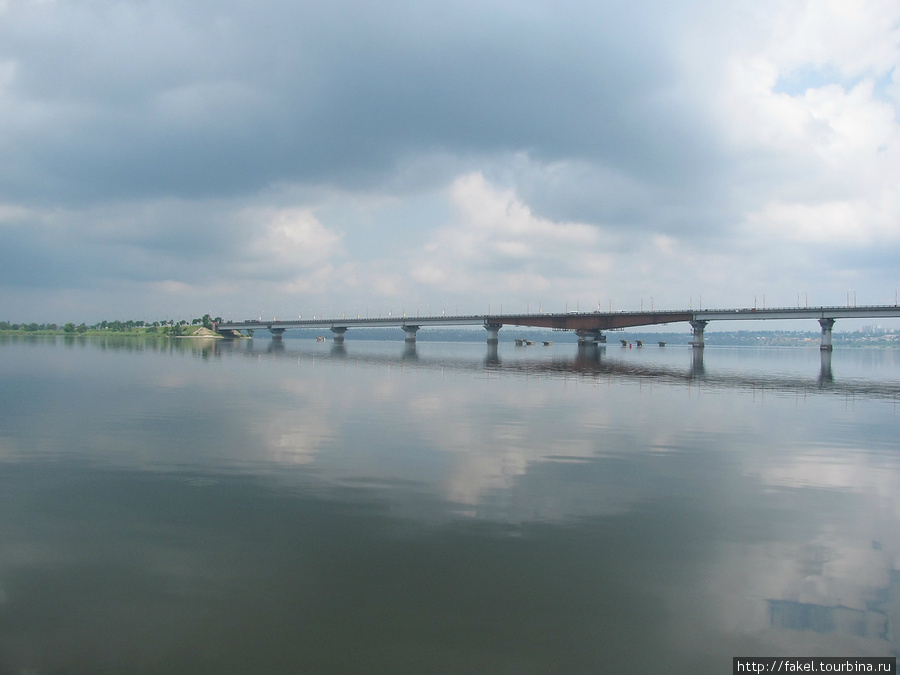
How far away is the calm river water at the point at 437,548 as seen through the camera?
1038cm

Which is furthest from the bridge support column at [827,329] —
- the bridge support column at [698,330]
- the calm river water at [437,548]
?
the calm river water at [437,548]

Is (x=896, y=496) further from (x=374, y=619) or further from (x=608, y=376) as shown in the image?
(x=608, y=376)

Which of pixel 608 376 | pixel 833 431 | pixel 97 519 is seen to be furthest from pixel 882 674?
pixel 608 376

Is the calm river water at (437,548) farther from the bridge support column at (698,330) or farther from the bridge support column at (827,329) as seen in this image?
the bridge support column at (827,329)

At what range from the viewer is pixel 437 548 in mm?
14422

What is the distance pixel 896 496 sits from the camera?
20328mm

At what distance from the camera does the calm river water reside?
10.4 meters

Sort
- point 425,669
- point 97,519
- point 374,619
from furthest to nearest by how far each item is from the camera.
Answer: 1. point 97,519
2. point 374,619
3. point 425,669

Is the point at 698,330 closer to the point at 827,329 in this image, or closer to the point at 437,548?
the point at 827,329

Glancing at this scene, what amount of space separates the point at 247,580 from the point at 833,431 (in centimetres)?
3560

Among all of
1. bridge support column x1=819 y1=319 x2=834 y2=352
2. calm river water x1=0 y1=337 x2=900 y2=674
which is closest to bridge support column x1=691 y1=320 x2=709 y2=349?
bridge support column x1=819 y1=319 x2=834 y2=352

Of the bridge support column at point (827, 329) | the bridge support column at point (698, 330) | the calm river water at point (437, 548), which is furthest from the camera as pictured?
the bridge support column at point (698, 330)

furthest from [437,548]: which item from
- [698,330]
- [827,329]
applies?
[827,329]

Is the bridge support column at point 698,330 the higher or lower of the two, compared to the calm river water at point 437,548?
higher
